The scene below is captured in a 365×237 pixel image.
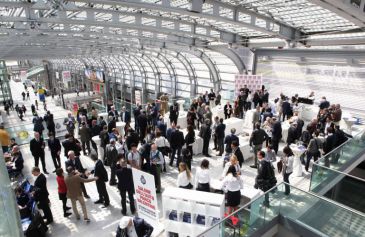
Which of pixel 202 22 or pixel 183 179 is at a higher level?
pixel 202 22

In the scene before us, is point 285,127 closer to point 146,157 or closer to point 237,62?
point 146,157

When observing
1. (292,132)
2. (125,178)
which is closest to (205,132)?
(292,132)

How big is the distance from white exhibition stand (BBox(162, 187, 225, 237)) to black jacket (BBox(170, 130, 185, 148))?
121 inches

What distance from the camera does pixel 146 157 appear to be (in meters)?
7.77

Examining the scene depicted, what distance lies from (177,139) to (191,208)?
11.4 ft

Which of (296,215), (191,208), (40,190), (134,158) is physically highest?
(134,158)

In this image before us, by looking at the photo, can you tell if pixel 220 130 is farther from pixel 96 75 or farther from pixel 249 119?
pixel 96 75

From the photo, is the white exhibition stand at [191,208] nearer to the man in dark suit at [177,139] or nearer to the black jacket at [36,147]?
the man in dark suit at [177,139]

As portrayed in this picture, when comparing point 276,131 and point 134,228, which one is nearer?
point 134,228

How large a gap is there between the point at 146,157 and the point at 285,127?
21.6 ft

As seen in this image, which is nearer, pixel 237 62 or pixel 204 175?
pixel 204 175

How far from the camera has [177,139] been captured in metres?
9.02

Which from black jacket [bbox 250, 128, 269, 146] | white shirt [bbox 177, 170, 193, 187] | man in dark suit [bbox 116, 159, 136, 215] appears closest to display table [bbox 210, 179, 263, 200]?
white shirt [bbox 177, 170, 193, 187]

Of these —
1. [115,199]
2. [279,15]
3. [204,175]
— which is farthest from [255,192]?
[279,15]
